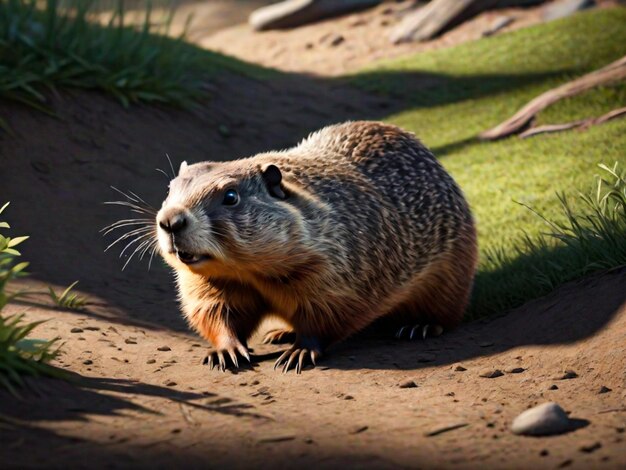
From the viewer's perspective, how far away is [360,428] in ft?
10.8

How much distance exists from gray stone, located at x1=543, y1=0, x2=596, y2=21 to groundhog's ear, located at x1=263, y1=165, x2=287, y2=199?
33.9 feet

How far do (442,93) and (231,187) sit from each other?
7.11 metres

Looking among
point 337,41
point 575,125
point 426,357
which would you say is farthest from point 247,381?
point 337,41

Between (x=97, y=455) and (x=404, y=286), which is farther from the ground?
(x=97, y=455)

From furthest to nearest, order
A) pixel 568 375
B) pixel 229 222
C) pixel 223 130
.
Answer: pixel 223 130 < pixel 229 222 < pixel 568 375

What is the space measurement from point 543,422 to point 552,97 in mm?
6372

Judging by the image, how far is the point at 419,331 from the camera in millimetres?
5445

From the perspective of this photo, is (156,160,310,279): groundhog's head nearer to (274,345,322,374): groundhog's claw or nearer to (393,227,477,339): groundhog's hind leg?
(274,345,322,374): groundhog's claw

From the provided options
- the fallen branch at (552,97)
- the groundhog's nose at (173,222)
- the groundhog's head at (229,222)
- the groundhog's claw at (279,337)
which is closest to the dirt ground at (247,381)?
the groundhog's claw at (279,337)

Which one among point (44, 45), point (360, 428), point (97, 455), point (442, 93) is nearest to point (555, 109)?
point (442, 93)

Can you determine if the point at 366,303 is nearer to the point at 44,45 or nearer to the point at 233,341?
the point at 233,341

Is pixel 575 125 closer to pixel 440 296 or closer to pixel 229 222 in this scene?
pixel 440 296

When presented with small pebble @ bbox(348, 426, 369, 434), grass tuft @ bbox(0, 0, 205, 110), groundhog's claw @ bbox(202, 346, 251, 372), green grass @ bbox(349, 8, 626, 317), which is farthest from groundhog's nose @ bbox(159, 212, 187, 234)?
grass tuft @ bbox(0, 0, 205, 110)

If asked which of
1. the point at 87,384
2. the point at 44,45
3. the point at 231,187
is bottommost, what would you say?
the point at 87,384
